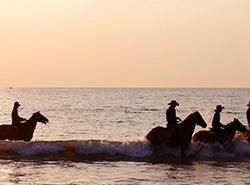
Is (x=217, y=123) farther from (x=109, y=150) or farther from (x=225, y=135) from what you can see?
(x=109, y=150)

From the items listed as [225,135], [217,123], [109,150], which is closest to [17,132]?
[109,150]

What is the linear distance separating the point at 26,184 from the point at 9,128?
780 centimetres

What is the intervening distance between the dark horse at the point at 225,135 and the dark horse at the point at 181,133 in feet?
A: 3.57

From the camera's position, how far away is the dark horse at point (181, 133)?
22.2 m

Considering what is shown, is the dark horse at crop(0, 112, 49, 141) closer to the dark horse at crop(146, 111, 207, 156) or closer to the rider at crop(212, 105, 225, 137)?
the dark horse at crop(146, 111, 207, 156)

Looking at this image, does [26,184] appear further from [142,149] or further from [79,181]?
[142,149]

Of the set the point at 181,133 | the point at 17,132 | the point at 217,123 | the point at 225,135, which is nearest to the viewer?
the point at 181,133

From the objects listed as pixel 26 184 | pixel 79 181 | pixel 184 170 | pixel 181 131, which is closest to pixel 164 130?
pixel 181 131

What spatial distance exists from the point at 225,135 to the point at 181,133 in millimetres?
2518

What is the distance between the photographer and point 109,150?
23.7m

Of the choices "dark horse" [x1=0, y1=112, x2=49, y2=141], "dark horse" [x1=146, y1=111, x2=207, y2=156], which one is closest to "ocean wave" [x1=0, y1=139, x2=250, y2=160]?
"dark horse" [x1=0, y1=112, x2=49, y2=141]

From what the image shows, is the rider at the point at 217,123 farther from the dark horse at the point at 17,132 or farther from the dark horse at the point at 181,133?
the dark horse at the point at 17,132

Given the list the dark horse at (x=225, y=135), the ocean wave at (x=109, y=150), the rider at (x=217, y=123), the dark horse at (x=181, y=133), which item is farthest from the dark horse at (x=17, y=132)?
the rider at (x=217, y=123)

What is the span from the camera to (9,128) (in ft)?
78.3
